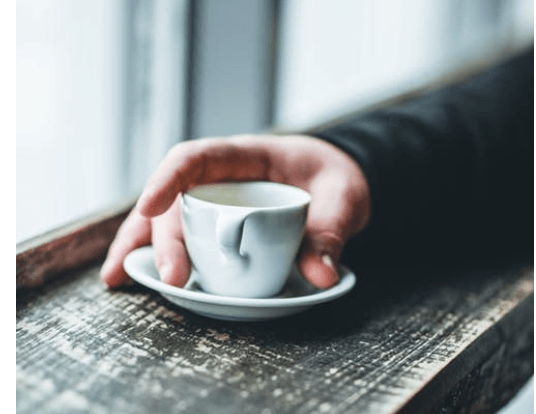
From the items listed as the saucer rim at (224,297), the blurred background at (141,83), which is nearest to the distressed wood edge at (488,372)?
the saucer rim at (224,297)

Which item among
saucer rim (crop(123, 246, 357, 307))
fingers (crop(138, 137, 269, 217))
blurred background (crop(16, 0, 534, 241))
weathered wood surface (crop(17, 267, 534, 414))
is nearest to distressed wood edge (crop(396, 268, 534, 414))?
weathered wood surface (crop(17, 267, 534, 414))

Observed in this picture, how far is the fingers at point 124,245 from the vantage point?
595 millimetres

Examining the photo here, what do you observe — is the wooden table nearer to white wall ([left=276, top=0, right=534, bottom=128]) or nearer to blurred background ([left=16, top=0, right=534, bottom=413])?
blurred background ([left=16, top=0, right=534, bottom=413])

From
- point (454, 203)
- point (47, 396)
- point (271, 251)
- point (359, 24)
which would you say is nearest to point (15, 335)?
point (47, 396)

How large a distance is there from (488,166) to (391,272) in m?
0.22

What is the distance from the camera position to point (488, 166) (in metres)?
0.83

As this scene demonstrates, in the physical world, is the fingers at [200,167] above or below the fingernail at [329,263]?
above

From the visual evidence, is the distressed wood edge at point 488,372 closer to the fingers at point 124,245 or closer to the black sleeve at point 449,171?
the black sleeve at point 449,171

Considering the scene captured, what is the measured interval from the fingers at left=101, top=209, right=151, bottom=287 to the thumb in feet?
0.46

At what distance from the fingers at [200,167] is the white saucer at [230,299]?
0.05m

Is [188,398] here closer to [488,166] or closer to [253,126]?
[488,166]

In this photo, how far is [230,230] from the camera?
0.51 m

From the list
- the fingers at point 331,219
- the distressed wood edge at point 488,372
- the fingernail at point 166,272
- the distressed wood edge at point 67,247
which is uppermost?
the fingers at point 331,219

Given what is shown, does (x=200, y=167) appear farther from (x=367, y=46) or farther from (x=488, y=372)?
(x=367, y=46)
